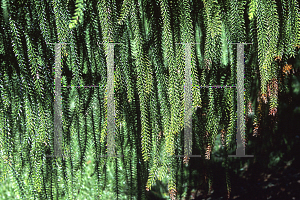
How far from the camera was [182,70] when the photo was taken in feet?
1.86

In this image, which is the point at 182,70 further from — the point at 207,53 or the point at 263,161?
the point at 263,161

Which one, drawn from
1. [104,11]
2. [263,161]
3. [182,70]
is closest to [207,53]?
[182,70]

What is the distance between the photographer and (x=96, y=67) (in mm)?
674

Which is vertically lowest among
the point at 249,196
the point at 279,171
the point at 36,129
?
the point at 249,196

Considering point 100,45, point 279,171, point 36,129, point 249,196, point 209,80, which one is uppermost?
point 100,45

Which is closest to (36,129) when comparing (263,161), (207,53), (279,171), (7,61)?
(7,61)

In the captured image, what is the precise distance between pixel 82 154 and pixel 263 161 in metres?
1.11

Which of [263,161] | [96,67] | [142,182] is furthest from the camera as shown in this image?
[263,161]

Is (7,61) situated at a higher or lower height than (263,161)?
higher

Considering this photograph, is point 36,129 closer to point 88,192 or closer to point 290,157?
point 88,192

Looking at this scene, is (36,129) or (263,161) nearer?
(36,129)

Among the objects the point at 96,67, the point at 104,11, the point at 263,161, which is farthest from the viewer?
the point at 263,161

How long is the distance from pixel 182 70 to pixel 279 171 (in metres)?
1.23

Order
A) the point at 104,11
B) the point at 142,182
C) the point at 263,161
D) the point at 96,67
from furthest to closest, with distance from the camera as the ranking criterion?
the point at 263,161 < the point at 142,182 < the point at 96,67 < the point at 104,11
